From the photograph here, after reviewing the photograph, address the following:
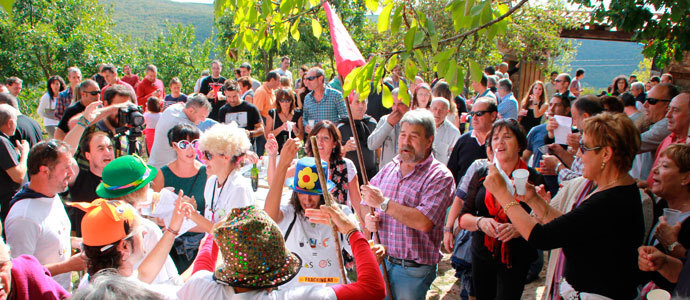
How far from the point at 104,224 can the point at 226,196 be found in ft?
3.58

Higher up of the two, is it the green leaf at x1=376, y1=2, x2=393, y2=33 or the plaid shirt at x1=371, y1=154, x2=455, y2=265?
the green leaf at x1=376, y1=2, x2=393, y2=33

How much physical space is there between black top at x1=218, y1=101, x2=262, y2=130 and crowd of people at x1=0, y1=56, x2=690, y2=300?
1824 millimetres

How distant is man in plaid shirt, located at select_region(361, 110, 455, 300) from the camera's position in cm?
305

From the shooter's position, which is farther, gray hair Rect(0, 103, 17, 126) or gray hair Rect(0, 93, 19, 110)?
gray hair Rect(0, 93, 19, 110)

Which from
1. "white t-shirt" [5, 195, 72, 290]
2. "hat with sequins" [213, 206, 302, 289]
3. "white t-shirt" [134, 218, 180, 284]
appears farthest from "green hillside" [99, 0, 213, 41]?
"hat with sequins" [213, 206, 302, 289]

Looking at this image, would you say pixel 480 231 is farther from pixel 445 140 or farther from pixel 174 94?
pixel 174 94

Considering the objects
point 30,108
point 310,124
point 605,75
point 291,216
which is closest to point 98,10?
point 30,108

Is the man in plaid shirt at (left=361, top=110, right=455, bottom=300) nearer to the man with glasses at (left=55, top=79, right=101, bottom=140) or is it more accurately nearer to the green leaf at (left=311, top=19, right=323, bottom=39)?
the green leaf at (left=311, top=19, right=323, bottom=39)

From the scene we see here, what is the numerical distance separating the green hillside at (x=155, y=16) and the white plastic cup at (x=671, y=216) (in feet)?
344

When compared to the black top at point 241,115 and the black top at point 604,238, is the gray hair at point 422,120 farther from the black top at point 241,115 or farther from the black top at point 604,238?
the black top at point 241,115

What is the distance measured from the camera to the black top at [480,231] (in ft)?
10.0

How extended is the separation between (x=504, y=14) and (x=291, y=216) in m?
1.72

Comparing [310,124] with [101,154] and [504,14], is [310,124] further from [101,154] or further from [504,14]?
[504,14]

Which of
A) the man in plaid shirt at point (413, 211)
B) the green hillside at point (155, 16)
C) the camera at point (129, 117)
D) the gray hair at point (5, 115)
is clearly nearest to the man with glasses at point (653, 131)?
the man in plaid shirt at point (413, 211)
